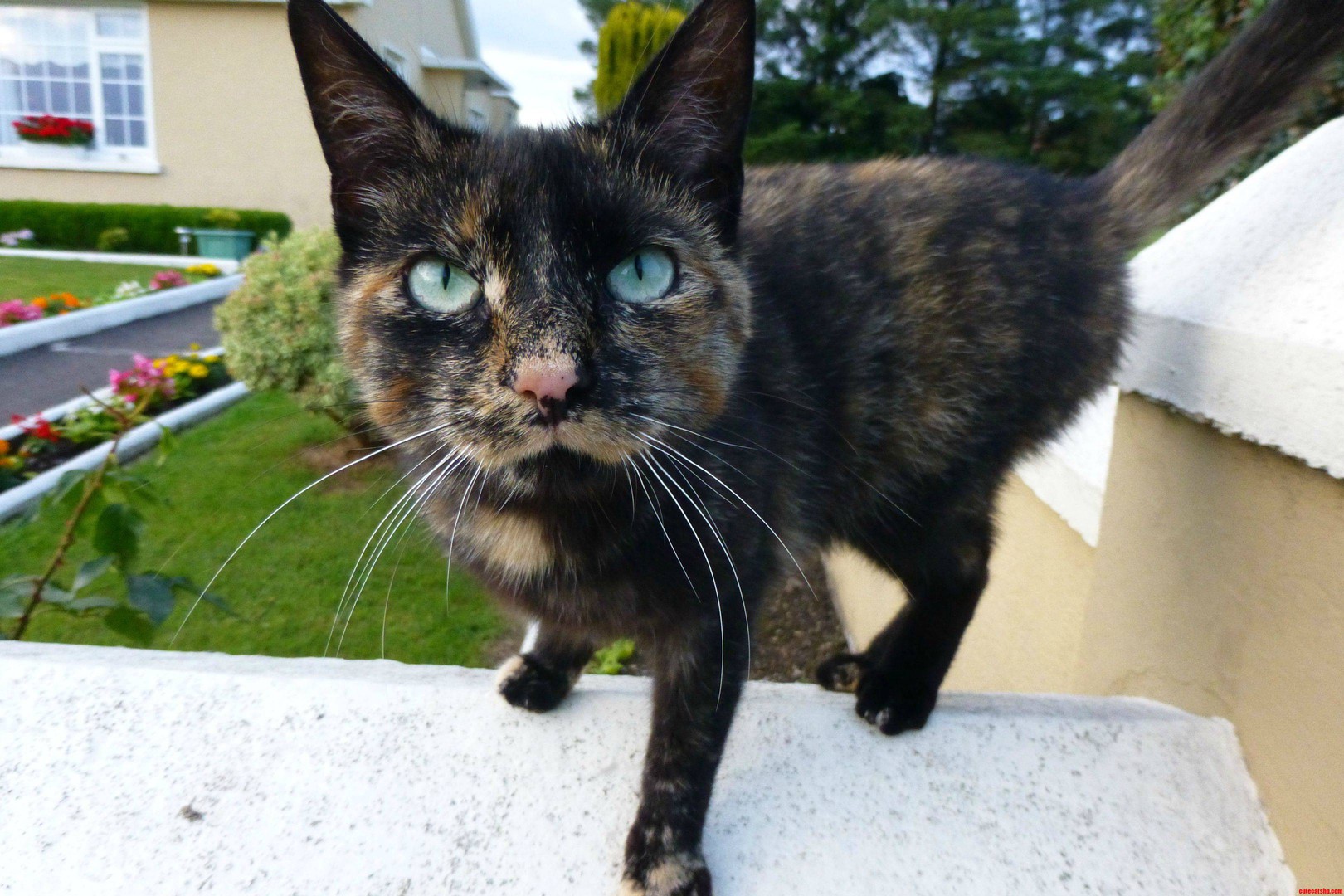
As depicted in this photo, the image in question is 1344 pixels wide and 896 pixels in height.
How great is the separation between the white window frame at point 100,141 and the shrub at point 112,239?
155 cm

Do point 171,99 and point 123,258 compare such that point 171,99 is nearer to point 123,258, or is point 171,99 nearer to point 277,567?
point 123,258

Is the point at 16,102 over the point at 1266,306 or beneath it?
over

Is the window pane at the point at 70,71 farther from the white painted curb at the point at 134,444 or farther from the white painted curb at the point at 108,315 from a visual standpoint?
the white painted curb at the point at 134,444

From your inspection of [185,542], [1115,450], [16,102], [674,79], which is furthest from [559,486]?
[16,102]

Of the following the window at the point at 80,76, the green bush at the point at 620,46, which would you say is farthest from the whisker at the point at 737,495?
the window at the point at 80,76

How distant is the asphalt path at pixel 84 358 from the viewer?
545 cm

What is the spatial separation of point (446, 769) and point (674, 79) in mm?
1183

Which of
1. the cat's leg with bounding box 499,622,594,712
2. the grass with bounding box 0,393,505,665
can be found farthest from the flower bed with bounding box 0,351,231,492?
the cat's leg with bounding box 499,622,594,712

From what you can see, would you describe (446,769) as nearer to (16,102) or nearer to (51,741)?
(51,741)

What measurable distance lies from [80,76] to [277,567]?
1208 cm

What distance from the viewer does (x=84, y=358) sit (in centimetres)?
629

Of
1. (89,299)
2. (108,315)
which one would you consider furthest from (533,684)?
(89,299)

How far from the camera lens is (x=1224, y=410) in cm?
144

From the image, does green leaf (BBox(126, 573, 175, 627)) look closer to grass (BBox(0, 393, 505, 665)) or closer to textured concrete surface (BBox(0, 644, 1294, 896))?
textured concrete surface (BBox(0, 644, 1294, 896))
